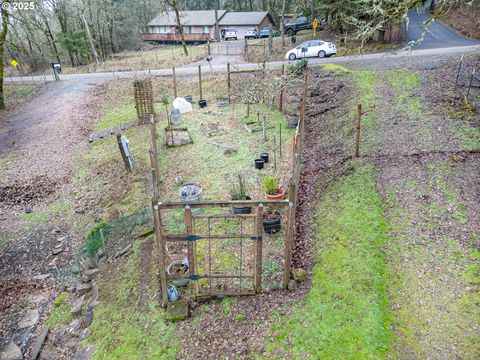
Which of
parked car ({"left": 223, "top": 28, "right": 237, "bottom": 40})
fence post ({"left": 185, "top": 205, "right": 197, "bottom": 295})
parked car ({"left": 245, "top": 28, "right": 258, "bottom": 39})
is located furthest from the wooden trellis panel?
parked car ({"left": 223, "top": 28, "right": 237, "bottom": 40})

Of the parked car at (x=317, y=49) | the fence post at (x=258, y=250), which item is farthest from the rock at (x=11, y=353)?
the parked car at (x=317, y=49)

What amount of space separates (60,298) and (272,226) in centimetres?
539

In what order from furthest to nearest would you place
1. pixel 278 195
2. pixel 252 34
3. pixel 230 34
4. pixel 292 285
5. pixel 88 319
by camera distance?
1. pixel 230 34
2. pixel 252 34
3. pixel 278 195
4. pixel 88 319
5. pixel 292 285

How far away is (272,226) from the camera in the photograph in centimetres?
819

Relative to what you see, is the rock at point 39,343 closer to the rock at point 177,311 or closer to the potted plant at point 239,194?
the rock at point 177,311

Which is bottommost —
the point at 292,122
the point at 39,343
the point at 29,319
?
the point at 29,319

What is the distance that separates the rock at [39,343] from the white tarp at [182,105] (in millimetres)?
13522

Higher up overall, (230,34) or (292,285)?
(230,34)

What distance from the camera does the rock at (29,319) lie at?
7.54 meters

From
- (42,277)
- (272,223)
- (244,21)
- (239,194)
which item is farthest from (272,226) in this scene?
(244,21)

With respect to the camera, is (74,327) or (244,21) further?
(244,21)

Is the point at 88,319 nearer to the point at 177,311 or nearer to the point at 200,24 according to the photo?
the point at 177,311

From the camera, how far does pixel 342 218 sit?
324 inches

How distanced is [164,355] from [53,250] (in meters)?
6.09
